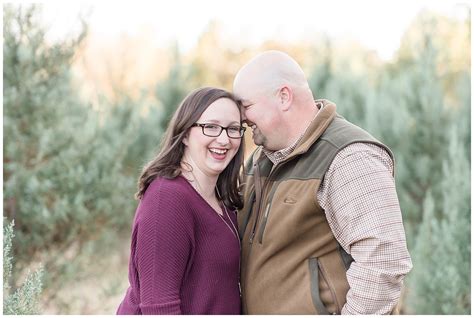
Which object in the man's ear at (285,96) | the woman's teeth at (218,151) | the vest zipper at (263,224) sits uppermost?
the man's ear at (285,96)

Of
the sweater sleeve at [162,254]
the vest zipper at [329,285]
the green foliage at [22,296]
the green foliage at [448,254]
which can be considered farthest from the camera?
the green foliage at [448,254]

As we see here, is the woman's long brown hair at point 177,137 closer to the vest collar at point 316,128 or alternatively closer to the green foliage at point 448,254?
the vest collar at point 316,128

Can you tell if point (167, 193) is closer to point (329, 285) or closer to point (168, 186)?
point (168, 186)

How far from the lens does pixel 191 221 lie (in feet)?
7.78

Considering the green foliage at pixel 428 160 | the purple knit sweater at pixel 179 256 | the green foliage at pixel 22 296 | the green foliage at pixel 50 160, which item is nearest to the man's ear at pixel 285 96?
the purple knit sweater at pixel 179 256

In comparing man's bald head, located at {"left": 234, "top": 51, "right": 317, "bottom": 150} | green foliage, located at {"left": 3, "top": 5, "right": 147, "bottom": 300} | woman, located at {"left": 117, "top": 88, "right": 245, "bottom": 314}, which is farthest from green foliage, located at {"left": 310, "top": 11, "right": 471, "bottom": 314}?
woman, located at {"left": 117, "top": 88, "right": 245, "bottom": 314}

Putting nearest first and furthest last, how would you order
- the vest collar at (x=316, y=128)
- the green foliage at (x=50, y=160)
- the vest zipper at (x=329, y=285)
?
the vest zipper at (x=329, y=285), the vest collar at (x=316, y=128), the green foliage at (x=50, y=160)

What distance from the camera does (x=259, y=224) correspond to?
2.71 metres

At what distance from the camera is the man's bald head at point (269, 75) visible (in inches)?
113

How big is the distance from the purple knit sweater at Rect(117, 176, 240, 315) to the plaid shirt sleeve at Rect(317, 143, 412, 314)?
18.3 inches

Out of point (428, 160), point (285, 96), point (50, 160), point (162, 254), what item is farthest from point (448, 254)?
point (162, 254)

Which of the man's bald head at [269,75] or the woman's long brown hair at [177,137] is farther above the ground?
the man's bald head at [269,75]

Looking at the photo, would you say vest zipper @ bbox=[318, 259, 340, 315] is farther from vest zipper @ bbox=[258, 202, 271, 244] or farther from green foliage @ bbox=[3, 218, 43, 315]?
green foliage @ bbox=[3, 218, 43, 315]

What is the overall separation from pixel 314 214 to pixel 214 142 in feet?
1.69
